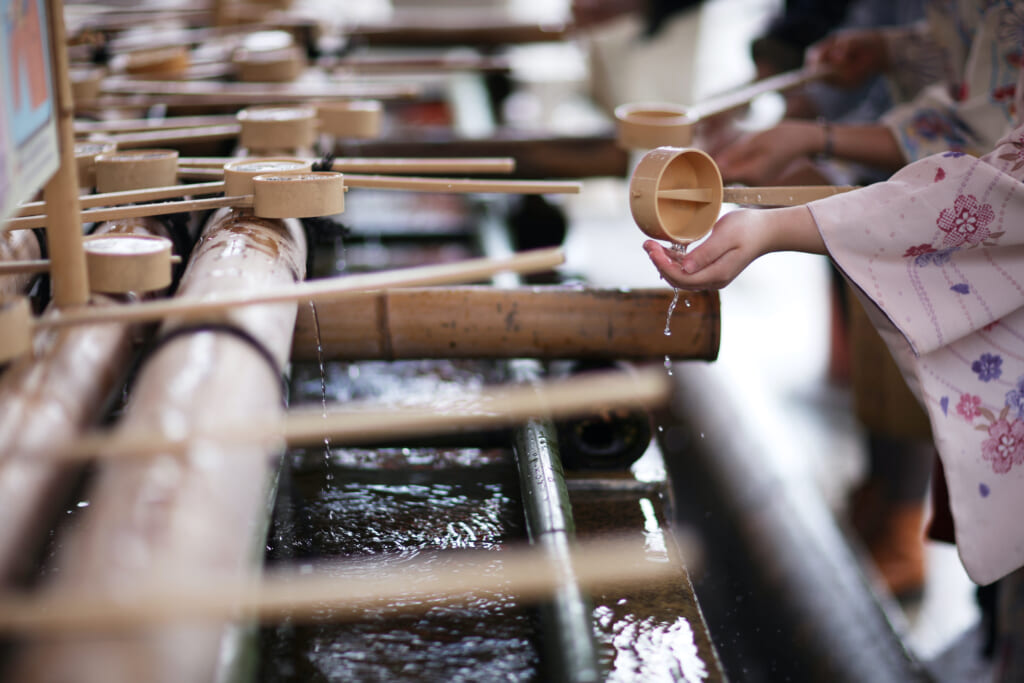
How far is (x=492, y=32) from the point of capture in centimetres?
533

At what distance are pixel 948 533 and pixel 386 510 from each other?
5.28ft

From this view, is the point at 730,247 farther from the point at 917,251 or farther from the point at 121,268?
the point at 121,268

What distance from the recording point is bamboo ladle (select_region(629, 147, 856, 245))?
1.84m

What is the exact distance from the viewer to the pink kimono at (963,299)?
182cm

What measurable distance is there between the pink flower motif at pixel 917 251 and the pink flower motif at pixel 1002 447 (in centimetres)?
38

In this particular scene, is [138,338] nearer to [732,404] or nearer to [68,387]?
[68,387]

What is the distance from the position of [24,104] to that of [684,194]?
119 centimetres

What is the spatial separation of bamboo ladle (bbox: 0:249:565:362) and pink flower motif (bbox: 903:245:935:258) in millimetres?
733

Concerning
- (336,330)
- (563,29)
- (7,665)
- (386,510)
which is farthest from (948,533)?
(563,29)

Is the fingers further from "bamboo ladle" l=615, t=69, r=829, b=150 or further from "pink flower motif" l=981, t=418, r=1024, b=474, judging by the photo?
"bamboo ladle" l=615, t=69, r=829, b=150

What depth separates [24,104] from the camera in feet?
4.33

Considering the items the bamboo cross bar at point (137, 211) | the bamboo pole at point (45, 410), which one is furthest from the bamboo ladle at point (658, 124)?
the bamboo pole at point (45, 410)

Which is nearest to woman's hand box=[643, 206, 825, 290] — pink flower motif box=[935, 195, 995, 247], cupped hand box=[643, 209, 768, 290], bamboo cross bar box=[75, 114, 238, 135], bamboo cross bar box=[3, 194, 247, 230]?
cupped hand box=[643, 209, 768, 290]

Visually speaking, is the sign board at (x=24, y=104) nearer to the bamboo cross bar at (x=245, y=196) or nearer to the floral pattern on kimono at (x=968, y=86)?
the bamboo cross bar at (x=245, y=196)
